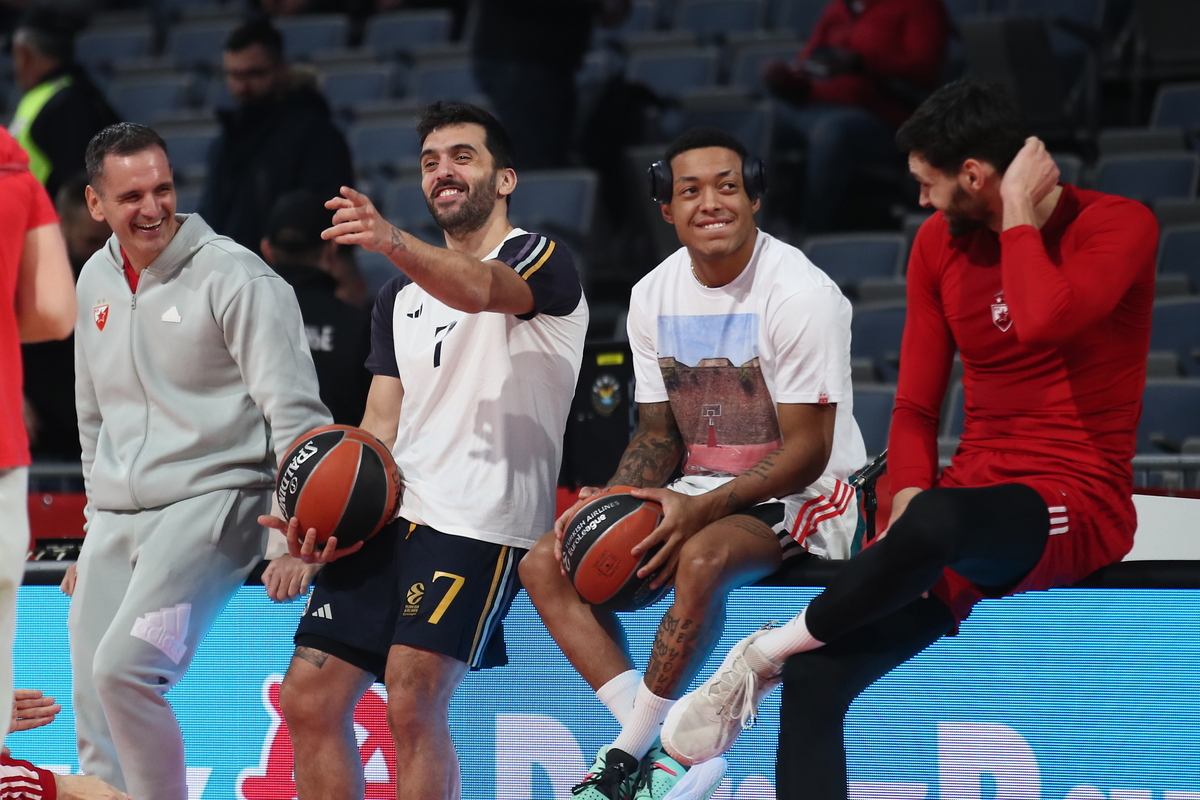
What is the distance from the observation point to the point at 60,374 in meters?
6.23

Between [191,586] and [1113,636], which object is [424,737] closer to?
[191,586]

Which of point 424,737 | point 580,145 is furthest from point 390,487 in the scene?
point 580,145

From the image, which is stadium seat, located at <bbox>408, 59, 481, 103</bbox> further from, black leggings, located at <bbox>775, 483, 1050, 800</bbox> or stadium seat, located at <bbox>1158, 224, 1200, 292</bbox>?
black leggings, located at <bbox>775, 483, 1050, 800</bbox>

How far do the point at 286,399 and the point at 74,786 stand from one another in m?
1.19

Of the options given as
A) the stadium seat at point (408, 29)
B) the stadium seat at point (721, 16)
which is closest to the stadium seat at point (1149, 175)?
the stadium seat at point (721, 16)

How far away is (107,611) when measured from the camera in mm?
4008

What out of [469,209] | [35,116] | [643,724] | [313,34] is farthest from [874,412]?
[313,34]

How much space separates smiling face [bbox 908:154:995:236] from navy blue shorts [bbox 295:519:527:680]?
145 cm

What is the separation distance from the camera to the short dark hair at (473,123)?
159 inches

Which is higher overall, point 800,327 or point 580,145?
point 580,145

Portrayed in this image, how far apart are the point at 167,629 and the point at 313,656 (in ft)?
1.44

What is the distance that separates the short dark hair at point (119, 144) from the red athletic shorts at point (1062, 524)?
99.2 inches

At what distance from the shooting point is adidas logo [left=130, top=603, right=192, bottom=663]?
382 centimetres

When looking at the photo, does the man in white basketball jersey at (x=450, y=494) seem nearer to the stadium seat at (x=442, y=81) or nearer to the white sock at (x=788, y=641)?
the white sock at (x=788, y=641)
